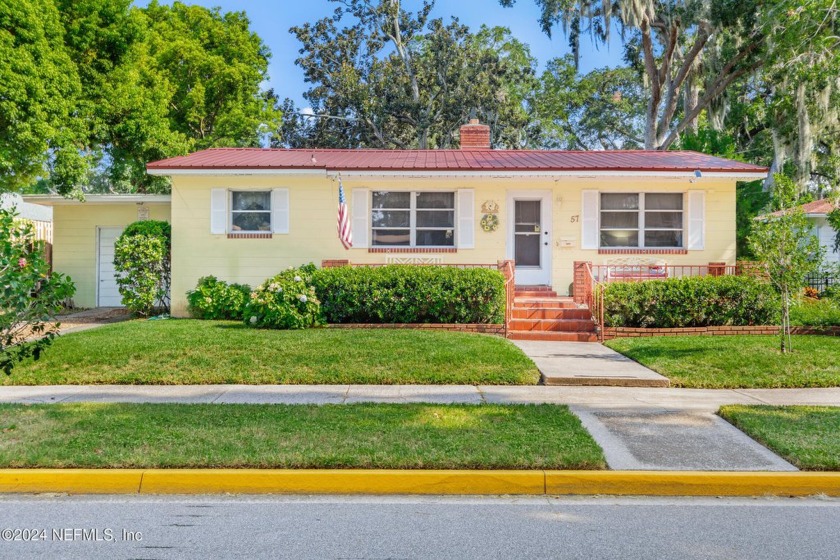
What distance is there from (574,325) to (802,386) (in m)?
4.62

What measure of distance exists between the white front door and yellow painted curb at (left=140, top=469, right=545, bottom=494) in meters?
10.4

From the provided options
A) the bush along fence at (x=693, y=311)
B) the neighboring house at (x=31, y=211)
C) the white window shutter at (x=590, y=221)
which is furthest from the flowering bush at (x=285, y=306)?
the neighboring house at (x=31, y=211)

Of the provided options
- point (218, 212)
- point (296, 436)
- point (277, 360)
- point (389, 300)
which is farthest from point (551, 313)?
point (296, 436)

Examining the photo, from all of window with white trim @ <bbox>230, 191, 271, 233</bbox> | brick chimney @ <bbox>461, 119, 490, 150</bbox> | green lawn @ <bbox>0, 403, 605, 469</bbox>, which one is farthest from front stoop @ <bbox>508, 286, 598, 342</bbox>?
brick chimney @ <bbox>461, 119, 490, 150</bbox>

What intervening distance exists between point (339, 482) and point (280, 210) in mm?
10696

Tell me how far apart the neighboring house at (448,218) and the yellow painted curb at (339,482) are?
1008cm

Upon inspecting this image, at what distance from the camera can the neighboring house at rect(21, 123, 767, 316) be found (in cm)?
1507

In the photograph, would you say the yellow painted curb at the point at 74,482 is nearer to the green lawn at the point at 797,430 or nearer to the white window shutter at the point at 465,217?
the green lawn at the point at 797,430

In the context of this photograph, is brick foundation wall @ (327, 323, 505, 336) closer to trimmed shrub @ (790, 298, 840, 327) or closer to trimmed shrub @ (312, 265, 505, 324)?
trimmed shrub @ (312, 265, 505, 324)

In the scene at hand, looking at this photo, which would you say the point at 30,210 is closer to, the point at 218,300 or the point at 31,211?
the point at 31,211

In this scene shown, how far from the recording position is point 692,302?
Answer: 1216 centimetres

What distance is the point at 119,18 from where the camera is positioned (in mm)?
19125

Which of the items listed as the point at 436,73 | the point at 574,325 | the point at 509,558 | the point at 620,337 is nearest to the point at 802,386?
the point at 620,337

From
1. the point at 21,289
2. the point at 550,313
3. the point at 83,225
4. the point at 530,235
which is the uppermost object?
the point at 83,225
